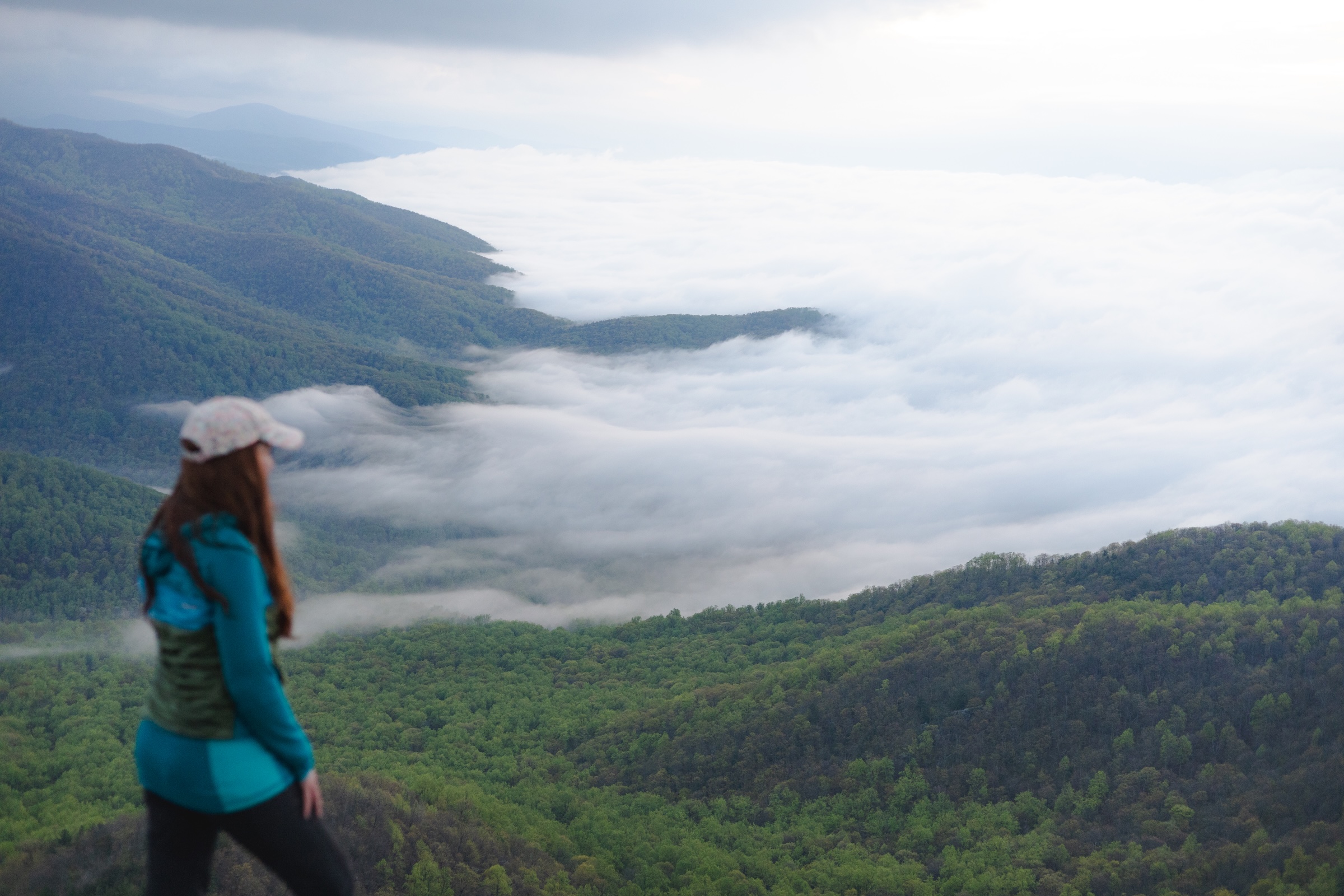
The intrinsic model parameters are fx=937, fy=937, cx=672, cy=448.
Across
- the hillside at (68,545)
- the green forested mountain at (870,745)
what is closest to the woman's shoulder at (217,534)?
the green forested mountain at (870,745)

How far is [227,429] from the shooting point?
211 inches

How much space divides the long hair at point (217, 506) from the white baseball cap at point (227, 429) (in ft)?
0.16

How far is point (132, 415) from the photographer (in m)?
153

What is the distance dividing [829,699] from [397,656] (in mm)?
38745

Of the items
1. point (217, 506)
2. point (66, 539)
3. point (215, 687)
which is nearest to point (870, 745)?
point (215, 687)

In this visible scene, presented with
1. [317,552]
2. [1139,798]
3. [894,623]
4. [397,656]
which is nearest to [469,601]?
[317,552]

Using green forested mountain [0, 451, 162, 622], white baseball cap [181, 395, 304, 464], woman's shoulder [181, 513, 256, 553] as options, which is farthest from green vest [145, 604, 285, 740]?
green forested mountain [0, 451, 162, 622]

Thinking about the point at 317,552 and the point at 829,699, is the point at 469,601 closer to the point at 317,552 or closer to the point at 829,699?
the point at 317,552

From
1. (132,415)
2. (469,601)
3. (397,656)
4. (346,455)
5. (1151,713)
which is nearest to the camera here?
(1151,713)

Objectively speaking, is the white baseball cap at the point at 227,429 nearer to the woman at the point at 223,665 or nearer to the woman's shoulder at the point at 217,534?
the woman at the point at 223,665

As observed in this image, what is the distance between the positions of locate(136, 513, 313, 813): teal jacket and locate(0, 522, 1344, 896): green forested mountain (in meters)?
20.2

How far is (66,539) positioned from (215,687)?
11025 centimetres

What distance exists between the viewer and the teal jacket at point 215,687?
16.7ft

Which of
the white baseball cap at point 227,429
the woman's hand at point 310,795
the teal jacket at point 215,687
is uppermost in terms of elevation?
the white baseball cap at point 227,429
